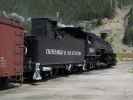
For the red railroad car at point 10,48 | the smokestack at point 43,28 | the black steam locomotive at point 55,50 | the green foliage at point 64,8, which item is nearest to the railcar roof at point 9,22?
the red railroad car at point 10,48

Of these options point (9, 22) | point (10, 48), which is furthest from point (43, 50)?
point (9, 22)

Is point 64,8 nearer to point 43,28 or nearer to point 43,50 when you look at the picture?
point 43,28

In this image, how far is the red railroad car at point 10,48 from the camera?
17641mm

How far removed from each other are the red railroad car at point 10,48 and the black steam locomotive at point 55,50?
1.78 meters

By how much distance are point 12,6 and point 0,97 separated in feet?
A: 103

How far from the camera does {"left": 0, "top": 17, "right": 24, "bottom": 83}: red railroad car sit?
57.9ft

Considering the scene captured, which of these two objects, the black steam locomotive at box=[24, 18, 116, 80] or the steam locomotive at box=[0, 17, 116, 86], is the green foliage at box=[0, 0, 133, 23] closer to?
the steam locomotive at box=[0, 17, 116, 86]

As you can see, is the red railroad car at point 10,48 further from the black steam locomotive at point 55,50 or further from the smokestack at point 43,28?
the smokestack at point 43,28

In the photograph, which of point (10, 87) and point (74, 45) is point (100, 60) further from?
point (10, 87)

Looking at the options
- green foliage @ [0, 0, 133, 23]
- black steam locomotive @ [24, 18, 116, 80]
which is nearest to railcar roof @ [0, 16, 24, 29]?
black steam locomotive @ [24, 18, 116, 80]

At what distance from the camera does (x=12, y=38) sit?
1842 centimetres

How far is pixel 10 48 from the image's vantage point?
1831cm

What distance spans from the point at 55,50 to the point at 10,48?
5991 millimetres

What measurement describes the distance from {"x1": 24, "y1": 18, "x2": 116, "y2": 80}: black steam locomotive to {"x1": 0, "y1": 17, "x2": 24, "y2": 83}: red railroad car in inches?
70.1
